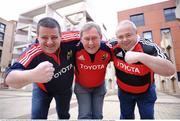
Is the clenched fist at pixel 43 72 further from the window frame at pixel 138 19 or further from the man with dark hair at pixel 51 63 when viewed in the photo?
the window frame at pixel 138 19

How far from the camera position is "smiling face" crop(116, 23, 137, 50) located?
1892 mm

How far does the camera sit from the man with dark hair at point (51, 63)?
1.73 m

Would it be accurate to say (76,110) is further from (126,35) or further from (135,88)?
(126,35)

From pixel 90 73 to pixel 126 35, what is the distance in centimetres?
61

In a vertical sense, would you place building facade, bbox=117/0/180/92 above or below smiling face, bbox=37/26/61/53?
above

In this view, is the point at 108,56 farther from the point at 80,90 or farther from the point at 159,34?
the point at 159,34

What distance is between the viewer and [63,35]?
2229 millimetres

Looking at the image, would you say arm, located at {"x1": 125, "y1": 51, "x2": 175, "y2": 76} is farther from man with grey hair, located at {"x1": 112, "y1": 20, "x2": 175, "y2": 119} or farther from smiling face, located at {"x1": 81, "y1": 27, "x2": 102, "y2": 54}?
smiling face, located at {"x1": 81, "y1": 27, "x2": 102, "y2": 54}

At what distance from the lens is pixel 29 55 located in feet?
6.14

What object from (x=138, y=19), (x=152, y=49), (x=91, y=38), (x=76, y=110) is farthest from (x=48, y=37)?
(x=138, y=19)

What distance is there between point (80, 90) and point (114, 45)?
701 mm

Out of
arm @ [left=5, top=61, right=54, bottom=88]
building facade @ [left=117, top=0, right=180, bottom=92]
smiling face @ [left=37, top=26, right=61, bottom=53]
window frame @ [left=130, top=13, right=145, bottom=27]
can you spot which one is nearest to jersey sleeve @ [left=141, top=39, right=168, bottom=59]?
smiling face @ [left=37, top=26, right=61, bottom=53]

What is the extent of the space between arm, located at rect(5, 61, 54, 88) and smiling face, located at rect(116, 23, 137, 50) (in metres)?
0.96

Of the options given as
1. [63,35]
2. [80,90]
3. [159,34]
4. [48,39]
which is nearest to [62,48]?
[63,35]
